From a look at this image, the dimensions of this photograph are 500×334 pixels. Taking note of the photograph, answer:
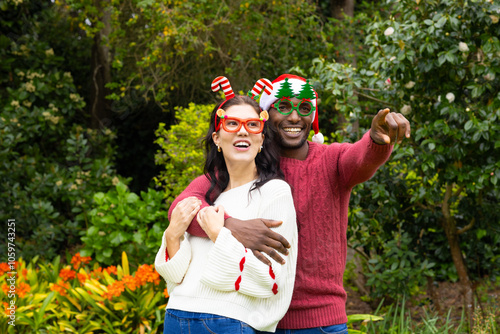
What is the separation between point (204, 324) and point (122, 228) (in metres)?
2.90

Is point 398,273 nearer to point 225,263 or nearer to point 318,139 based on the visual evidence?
point 318,139

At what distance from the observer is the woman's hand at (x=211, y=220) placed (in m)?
1.73

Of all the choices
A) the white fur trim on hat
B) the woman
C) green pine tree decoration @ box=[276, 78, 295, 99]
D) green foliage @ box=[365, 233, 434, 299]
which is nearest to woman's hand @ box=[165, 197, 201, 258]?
the woman

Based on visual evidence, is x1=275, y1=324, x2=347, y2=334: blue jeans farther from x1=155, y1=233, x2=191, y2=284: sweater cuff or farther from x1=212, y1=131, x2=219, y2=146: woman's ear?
x1=212, y1=131, x2=219, y2=146: woman's ear

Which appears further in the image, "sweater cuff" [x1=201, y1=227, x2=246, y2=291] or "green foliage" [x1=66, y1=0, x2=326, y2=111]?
"green foliage" [x1=66, y1=0, x2=326, y2=111]

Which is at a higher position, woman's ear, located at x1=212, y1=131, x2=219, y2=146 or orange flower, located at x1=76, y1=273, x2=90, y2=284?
woman's ear, located at x1=212, y1=131, x2=219, y2=146

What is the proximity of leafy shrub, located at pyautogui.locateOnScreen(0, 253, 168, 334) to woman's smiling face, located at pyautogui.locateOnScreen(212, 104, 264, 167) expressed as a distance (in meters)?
2.00

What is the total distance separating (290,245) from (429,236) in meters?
3.05

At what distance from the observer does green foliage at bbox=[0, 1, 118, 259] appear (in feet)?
17.7

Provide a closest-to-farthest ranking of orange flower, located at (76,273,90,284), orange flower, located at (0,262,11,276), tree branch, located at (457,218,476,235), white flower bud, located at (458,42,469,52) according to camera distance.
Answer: white flower bud, located at (458,42,469,52)
orange flower, located at (76,273,90,284)
tree branch, located at (457,218,476,235)
orange flower, located at (0,262,11,276)

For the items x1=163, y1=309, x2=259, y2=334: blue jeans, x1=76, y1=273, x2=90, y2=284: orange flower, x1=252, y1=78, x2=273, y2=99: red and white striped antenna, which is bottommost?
x1=163, y1=309, x2=259, y2=334: blue jeans

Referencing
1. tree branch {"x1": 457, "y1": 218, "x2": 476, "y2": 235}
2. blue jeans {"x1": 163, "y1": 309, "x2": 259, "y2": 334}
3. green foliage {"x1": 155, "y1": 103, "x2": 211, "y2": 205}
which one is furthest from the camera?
green foliage {"x1": 155, "y1": 103, "x2": 211, "y2": 205}

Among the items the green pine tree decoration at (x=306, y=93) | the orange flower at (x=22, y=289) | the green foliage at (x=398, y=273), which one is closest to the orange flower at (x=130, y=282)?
the orange flower at (x=22, y=289)

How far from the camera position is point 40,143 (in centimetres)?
670
